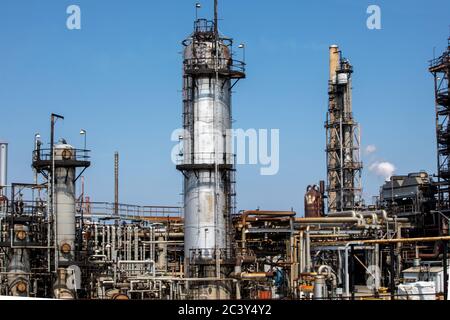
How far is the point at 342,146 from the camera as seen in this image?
195 ft

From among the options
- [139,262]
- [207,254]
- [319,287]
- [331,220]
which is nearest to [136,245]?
[139,262]

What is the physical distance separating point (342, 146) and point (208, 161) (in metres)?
25.3

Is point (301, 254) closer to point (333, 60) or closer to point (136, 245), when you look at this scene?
point (136, 245)

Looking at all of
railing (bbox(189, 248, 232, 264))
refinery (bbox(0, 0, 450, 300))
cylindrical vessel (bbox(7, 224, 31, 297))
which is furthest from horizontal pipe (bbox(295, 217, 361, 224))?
cylindrical vessel (bbox(7, 224, 31, 297))

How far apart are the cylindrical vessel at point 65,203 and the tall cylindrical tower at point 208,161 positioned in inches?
236

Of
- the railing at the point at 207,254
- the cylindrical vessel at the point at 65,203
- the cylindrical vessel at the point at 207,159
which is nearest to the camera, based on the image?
the railing at the point at 207,254

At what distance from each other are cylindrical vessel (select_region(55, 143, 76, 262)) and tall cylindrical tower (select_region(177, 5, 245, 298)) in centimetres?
599

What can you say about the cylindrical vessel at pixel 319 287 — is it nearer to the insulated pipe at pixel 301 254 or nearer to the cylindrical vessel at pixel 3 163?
the insulated pipe at pixel 301 254

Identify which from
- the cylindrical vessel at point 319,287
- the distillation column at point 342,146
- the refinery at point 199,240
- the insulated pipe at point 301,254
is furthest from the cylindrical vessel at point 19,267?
the distillation column at point 342,146

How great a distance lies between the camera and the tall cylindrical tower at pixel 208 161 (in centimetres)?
3591

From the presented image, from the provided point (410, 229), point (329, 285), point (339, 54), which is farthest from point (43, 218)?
point (339, 54)

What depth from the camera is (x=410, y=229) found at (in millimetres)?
48562

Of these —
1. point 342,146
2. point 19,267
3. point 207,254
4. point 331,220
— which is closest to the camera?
point 207,254

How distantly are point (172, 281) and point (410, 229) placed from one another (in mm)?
19909
